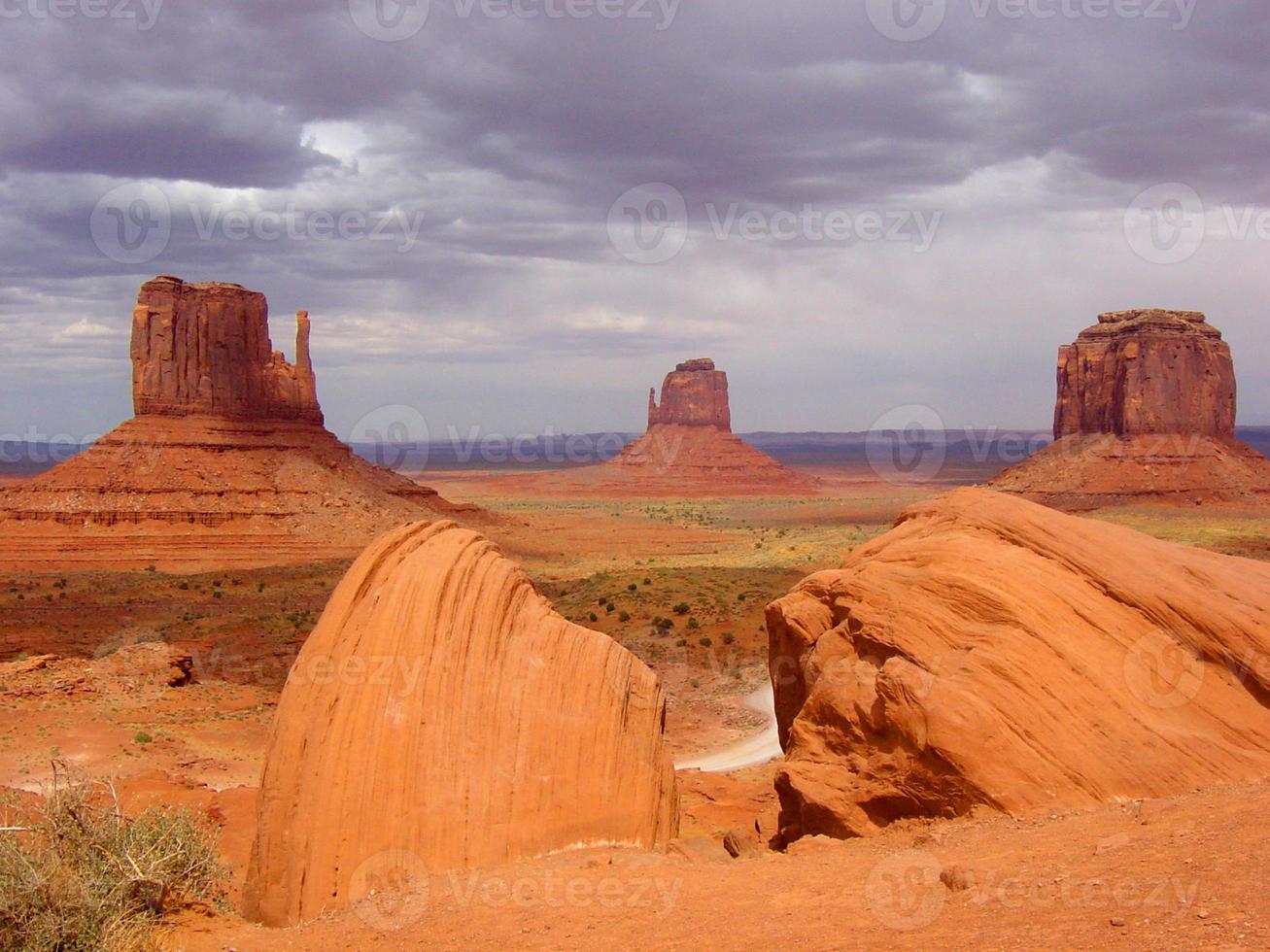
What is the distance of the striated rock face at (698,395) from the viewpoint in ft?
452

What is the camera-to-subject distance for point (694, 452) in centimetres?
13438

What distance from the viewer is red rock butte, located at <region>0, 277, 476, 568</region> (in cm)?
5047

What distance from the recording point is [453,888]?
287 inches

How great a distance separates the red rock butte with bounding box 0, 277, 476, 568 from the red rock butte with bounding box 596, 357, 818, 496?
64.2 meters

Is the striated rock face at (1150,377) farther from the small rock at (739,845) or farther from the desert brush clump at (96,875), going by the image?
the desert brush clump at (96,875)

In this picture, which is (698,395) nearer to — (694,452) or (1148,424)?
(694,452)

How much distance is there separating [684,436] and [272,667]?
374ft

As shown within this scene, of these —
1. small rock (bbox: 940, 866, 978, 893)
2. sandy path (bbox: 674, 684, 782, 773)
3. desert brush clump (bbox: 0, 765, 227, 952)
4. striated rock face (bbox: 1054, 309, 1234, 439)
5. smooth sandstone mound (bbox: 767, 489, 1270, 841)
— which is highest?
striated rock face (bbox: 1054, 309, 1234, 439)

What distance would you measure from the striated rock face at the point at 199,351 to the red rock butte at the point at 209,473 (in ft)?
0.23

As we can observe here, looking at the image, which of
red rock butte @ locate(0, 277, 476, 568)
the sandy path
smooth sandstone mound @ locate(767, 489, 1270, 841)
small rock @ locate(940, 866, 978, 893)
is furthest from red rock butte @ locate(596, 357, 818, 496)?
small rock @ locate(940, 866, 978, 893)

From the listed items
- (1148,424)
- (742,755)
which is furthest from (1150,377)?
(742,755)

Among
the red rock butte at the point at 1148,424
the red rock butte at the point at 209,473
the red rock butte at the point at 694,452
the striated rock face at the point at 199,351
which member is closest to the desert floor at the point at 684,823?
the red rock butte at the point at 209,473

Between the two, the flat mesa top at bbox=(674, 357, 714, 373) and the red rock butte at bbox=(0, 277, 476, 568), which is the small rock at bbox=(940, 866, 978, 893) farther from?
the flat mesa top at bbox=(674, 357, 714, 373)

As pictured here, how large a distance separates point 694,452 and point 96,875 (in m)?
128
